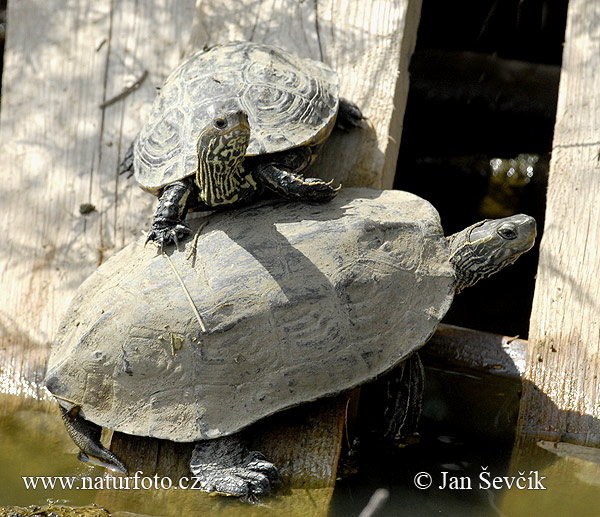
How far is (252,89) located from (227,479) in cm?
182

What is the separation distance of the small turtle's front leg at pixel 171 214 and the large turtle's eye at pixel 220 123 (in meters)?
0.47

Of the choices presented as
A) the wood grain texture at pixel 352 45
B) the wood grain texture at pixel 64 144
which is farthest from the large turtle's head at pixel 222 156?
the wood grain texture at pixel 64 144

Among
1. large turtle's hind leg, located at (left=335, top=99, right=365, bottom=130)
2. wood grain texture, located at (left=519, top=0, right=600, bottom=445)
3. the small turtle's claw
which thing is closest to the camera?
the small turtle's claw

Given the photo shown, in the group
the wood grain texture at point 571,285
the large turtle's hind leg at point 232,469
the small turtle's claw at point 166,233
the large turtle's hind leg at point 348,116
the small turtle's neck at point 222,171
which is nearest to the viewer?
the large turtle's hind leg at point 232,469

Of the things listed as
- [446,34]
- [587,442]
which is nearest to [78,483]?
[587,442]

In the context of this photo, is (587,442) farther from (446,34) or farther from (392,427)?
(446,34)

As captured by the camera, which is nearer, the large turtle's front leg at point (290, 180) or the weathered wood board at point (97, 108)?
the large turtle's front leg at point (290, 180)

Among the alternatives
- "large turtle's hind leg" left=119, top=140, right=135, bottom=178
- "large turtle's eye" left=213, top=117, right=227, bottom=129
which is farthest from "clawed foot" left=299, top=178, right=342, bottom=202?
"large turtle's hind leg" left=119, top=140, right=135, bottom=178

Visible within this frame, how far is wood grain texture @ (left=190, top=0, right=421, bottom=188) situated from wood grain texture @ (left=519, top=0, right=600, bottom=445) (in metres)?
0.92

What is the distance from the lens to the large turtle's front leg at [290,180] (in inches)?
145

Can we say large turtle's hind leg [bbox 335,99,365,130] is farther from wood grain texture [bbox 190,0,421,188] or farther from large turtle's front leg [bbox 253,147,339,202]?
large turtle's front leg [bbox 253,147,339,202]

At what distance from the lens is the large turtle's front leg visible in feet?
12.1

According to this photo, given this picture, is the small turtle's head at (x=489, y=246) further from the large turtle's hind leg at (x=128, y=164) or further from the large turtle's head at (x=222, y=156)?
the large turtle's hind leg at (x=128, y=164)

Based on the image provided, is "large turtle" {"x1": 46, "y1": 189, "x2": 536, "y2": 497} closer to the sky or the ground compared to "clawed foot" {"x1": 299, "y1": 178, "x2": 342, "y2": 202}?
closer to the ground
